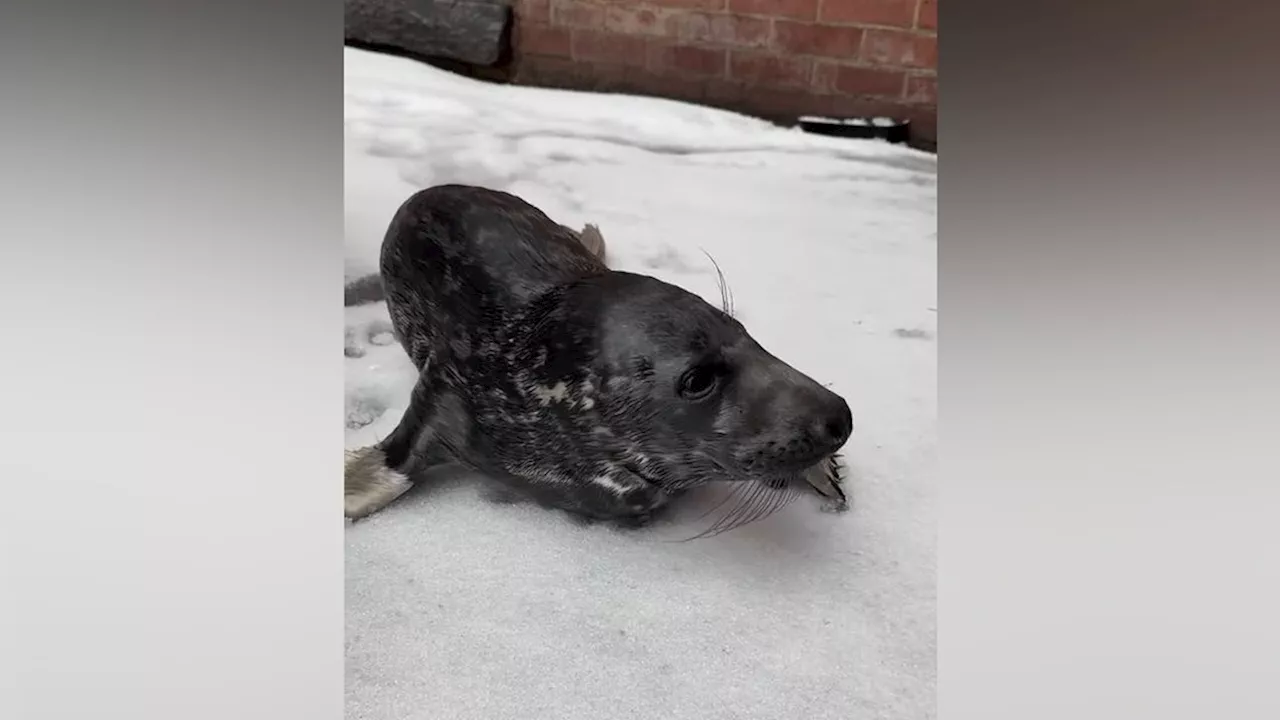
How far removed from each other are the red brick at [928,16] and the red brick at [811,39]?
0.22ft

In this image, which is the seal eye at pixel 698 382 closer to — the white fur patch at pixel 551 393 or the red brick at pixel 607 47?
the white fur patch at pixel 551 393

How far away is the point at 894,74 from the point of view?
1.01m

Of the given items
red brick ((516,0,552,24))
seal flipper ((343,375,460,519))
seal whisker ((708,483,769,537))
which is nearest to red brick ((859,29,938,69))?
red brick ((516,0,552,24))

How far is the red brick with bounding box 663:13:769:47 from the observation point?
1019 mm

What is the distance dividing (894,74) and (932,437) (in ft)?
1.21

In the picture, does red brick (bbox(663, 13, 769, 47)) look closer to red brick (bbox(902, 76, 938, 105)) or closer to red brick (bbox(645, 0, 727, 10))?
red brick (bbox(645, 0, 727, 10))

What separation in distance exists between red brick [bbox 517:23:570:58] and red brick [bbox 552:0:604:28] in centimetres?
1

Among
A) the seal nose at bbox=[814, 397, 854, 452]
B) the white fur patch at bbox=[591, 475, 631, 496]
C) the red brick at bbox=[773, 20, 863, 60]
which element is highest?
the red brick at bbox=[773, 20, 863, 60]

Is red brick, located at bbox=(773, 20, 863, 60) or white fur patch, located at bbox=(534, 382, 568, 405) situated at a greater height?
red brick, located at bbox=(773, 20, 863, 60)

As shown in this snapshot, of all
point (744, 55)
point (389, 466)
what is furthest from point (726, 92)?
point (389, 466)

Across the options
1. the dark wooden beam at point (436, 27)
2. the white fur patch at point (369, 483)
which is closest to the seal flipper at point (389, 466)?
the white fur patch at point (369, 483)
